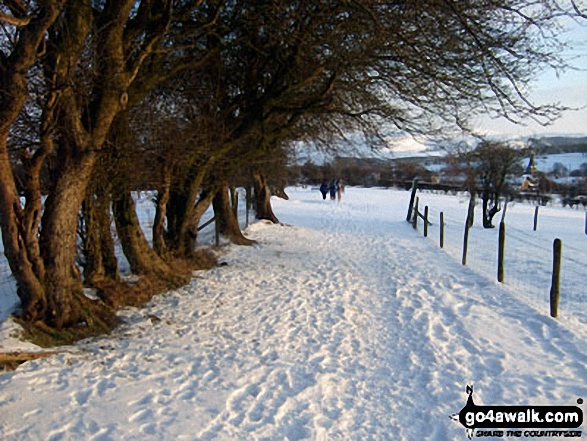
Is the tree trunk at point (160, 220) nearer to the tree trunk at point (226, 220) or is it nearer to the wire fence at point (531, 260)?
the tree trunk at point (226, 220)

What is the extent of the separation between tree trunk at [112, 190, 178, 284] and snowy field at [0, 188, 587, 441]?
2.34 ft

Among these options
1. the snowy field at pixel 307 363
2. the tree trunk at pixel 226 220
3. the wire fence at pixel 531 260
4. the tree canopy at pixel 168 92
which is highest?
the tree canopy at pixel 168 92

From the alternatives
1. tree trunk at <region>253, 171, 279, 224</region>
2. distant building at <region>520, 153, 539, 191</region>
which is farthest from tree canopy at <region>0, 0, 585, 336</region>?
distant building at <region>520, 153, 539, 191</region>

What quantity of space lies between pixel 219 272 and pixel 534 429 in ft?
21.7

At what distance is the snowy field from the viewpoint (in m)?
3.54

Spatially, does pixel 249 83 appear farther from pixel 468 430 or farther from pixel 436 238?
pixel 436 238

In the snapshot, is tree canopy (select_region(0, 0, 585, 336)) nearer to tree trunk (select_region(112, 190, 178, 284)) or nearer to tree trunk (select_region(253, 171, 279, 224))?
tree trunk (select_region(112, 190, 178, 284))

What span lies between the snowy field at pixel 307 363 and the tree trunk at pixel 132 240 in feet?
2.34

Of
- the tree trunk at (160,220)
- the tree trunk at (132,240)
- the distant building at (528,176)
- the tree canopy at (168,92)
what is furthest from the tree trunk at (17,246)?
the distant building at (528,176)

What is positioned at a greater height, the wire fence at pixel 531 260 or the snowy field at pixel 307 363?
the snowy field at pixel 307 363

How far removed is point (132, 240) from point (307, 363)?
4262 millimetres

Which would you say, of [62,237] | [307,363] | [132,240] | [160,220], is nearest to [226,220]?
[160,220]

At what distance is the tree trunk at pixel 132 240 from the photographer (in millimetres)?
7590

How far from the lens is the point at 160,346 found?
16.8 ft
